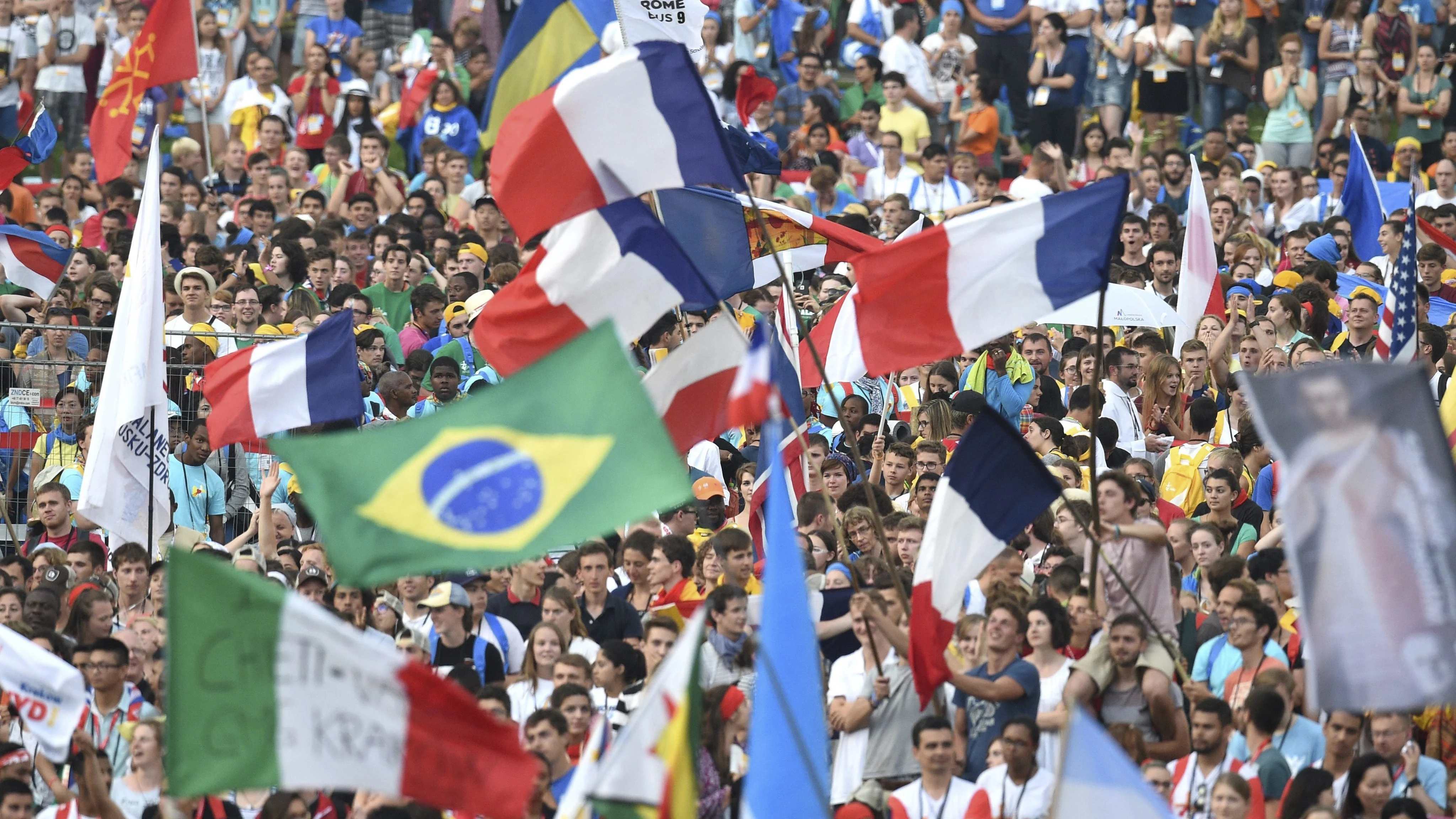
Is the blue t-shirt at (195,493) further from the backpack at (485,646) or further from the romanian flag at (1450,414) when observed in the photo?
the romanian flag at (1450,414)

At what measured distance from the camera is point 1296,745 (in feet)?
32.0

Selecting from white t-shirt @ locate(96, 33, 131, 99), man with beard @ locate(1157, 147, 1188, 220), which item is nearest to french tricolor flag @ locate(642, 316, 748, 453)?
man with beard @ locate(1157, 147, 1188, 220)

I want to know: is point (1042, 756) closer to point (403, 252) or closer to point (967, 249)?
point (967, 249)

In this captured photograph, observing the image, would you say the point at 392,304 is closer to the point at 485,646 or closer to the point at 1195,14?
the point at 485,646

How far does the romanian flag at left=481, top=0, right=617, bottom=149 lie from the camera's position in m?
13.4

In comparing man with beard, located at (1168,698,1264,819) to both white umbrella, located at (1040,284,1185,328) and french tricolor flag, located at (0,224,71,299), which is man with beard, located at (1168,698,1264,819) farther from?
french tricolor flag, located at (0,224,71,299)

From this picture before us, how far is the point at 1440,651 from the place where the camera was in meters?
7.24

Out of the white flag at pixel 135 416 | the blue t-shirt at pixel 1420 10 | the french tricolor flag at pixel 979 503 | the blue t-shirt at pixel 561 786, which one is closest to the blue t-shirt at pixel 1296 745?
the french tricolor flag at pixel 979 503

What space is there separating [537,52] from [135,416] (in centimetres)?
315

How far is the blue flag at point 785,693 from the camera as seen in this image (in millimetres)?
8008

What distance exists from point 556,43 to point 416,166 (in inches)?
377

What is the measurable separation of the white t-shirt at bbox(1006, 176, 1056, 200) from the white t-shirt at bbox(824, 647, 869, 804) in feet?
32.7

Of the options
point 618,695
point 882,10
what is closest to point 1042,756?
point 618,695

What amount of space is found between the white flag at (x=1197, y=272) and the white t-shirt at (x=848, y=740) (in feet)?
19.2
